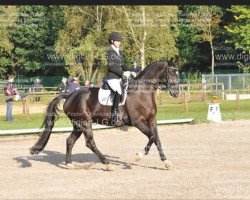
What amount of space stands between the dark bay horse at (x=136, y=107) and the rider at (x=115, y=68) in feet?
0.54

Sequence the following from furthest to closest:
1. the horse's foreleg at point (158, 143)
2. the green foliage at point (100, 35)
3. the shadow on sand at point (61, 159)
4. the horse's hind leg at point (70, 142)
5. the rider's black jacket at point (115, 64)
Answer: the green foliage at point (100, 35), the shadow on sand at point (61, 159), the horse's hind leg at point (70, 142), the rider's black jacket at point (115, 64), the horse's foreleg at point (158, 143)

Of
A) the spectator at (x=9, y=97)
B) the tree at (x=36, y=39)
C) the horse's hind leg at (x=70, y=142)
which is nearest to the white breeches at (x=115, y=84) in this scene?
the horse's hind leg at (x=70, y=142)

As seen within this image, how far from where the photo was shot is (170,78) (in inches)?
430

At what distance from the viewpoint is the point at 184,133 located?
17.2m

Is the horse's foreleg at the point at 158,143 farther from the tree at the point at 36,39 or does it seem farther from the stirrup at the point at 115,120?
the tree at the point at 36,39

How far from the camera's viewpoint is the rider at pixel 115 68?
10750mm

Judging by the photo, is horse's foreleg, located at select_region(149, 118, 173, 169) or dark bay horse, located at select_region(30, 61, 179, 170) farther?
dark bay horse, located at select_region(30, 61, 179, 170)

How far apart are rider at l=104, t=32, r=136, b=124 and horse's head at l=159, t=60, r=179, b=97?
0.71 meters

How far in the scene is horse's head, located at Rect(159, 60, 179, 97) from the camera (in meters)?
10.9

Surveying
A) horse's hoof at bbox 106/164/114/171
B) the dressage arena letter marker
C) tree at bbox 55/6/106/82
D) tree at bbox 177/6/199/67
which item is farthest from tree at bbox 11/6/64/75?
horse's hoof at bbox 106/164/114/171

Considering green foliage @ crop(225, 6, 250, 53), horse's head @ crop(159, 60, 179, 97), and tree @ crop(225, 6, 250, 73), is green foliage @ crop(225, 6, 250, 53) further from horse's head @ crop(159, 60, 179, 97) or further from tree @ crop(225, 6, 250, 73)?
horse's head @ crop(159, 60, 179, 97)

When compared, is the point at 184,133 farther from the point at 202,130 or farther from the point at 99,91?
the point at 99,91

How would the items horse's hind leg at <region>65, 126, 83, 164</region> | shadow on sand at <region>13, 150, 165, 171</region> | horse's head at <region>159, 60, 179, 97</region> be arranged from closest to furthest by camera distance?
horse's head at <region>159, 60, 179, 97</region>
horse's hind leg at <region>65, 126, 83, 164</region>
shadow on sand at <region>13, 150, 165, 171</region>

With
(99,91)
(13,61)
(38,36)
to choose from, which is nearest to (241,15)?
(38,36)
